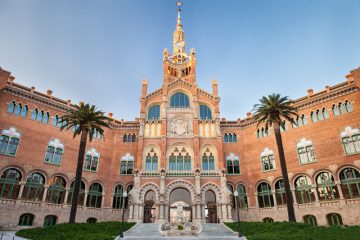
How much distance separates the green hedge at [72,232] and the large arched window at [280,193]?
23.2m

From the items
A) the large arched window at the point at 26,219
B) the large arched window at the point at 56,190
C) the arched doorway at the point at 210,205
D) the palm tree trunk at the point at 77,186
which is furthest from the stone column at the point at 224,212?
the large arched window at the point at 26,219

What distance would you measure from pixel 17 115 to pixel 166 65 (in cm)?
2661

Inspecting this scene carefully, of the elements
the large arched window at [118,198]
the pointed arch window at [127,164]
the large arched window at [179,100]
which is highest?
the large arched window at [179,100]

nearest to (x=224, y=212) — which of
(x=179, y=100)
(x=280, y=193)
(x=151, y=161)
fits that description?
(x=280, y=193)

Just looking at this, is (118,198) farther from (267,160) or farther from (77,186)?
(267,160)

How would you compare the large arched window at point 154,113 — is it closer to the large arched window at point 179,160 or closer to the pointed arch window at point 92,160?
the large arched window at point 179,160

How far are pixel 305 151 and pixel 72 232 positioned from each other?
31302 millimetres

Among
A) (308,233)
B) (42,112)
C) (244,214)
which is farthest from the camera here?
(244,214)

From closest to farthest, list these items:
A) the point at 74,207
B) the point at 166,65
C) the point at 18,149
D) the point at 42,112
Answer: the point at 74,207, the point at 18,149, the point at 42,112, the point at 166,65

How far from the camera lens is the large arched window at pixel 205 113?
147 feet

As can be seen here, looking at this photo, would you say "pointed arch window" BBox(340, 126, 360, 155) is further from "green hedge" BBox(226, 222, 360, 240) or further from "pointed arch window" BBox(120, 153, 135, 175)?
"pointed arch window" BBox(120, 153, 135, 175)

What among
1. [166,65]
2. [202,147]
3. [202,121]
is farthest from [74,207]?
[166,65]

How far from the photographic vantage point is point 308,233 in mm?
24109

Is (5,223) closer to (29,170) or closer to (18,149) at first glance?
(29,170)
